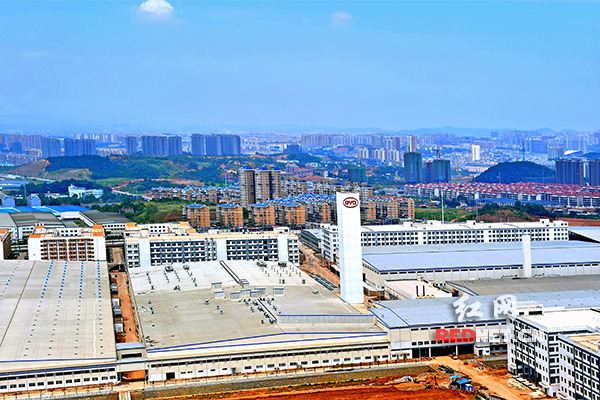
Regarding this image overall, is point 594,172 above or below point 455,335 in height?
above

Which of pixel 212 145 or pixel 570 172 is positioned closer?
pixel 570 172

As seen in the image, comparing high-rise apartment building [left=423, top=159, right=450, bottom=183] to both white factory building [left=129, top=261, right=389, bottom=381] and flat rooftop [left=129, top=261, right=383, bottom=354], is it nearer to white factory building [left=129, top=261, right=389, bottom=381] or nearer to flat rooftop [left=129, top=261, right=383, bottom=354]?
flat rooftop [left=129, top=261, right=383, bottom=354]

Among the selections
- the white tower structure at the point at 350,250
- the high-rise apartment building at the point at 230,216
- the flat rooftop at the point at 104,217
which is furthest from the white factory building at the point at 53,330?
the high-rise apartment building at the point at 230,216

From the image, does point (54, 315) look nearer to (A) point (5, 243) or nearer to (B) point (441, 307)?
(B) point (441, 307)

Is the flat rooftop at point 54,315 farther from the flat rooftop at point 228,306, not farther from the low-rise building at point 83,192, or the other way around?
the low-rise building at point 83,192

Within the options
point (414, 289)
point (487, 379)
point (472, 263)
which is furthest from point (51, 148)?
point (487, 379)

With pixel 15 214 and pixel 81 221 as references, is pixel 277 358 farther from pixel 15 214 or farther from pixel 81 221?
pixel 15 214
